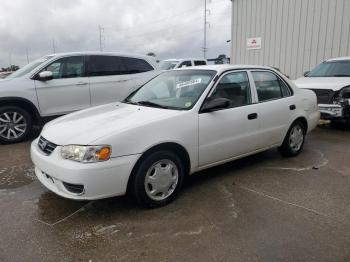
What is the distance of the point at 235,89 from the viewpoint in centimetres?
443

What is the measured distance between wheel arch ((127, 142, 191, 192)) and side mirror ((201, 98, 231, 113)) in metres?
0.56

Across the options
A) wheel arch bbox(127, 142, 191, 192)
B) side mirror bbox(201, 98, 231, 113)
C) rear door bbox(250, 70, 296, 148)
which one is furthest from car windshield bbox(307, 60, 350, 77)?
wheel arch bbox(127, 142, 191, 192)

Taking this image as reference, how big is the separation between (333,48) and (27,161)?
1221 centimetres

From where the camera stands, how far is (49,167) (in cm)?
334

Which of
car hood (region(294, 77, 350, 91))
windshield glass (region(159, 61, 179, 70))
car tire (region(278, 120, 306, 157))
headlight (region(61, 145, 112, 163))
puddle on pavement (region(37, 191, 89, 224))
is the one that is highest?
windshield glass (region(159, 61, 179, 70))

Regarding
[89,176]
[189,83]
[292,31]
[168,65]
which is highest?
[292,31]

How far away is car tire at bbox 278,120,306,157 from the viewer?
17.2 ft

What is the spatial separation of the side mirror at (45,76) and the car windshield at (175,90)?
2642 millimetres

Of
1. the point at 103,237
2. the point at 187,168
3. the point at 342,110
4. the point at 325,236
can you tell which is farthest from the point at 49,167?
the point at 342,110

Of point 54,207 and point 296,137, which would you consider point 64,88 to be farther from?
point 296,137

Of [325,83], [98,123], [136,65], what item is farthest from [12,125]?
[325,83]

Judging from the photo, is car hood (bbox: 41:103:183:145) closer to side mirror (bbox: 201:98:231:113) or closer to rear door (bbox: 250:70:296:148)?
side mirror (bbox: 201:98:231:113)

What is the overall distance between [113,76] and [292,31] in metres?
9.75

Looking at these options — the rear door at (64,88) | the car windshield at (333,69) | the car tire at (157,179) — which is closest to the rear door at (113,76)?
the rear door at (64,88)
